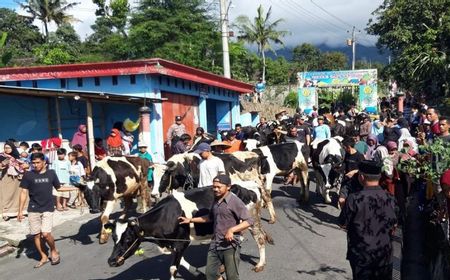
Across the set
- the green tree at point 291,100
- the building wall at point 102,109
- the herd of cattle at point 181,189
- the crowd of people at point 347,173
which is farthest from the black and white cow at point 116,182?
the green tree at point 291,100

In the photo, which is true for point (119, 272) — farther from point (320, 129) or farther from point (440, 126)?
point (320, 129)

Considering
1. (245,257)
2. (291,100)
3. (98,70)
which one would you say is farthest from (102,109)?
(291,100)

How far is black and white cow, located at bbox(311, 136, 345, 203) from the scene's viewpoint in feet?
34.7

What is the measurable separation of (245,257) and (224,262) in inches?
87.3

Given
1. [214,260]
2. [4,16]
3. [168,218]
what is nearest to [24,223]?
[168,218]

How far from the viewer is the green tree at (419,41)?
25.0 metres

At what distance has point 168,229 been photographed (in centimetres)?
642

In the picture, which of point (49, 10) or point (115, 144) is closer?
point (115, 144)

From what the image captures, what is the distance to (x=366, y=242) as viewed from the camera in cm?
490

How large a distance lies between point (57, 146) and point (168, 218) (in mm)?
8361

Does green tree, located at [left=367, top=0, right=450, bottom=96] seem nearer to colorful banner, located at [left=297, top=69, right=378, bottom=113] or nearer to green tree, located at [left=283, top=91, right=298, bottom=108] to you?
colorful banner, located at [left=297, top=69, right=378, bottom=113]

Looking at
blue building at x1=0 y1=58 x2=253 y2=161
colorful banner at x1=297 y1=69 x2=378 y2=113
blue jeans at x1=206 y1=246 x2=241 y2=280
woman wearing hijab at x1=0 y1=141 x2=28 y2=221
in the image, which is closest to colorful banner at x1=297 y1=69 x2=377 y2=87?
colorful banner at x1=297 y1=69 x2=378 y2=113

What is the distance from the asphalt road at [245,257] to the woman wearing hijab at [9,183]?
1.65 m

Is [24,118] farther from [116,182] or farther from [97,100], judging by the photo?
[116,182]
